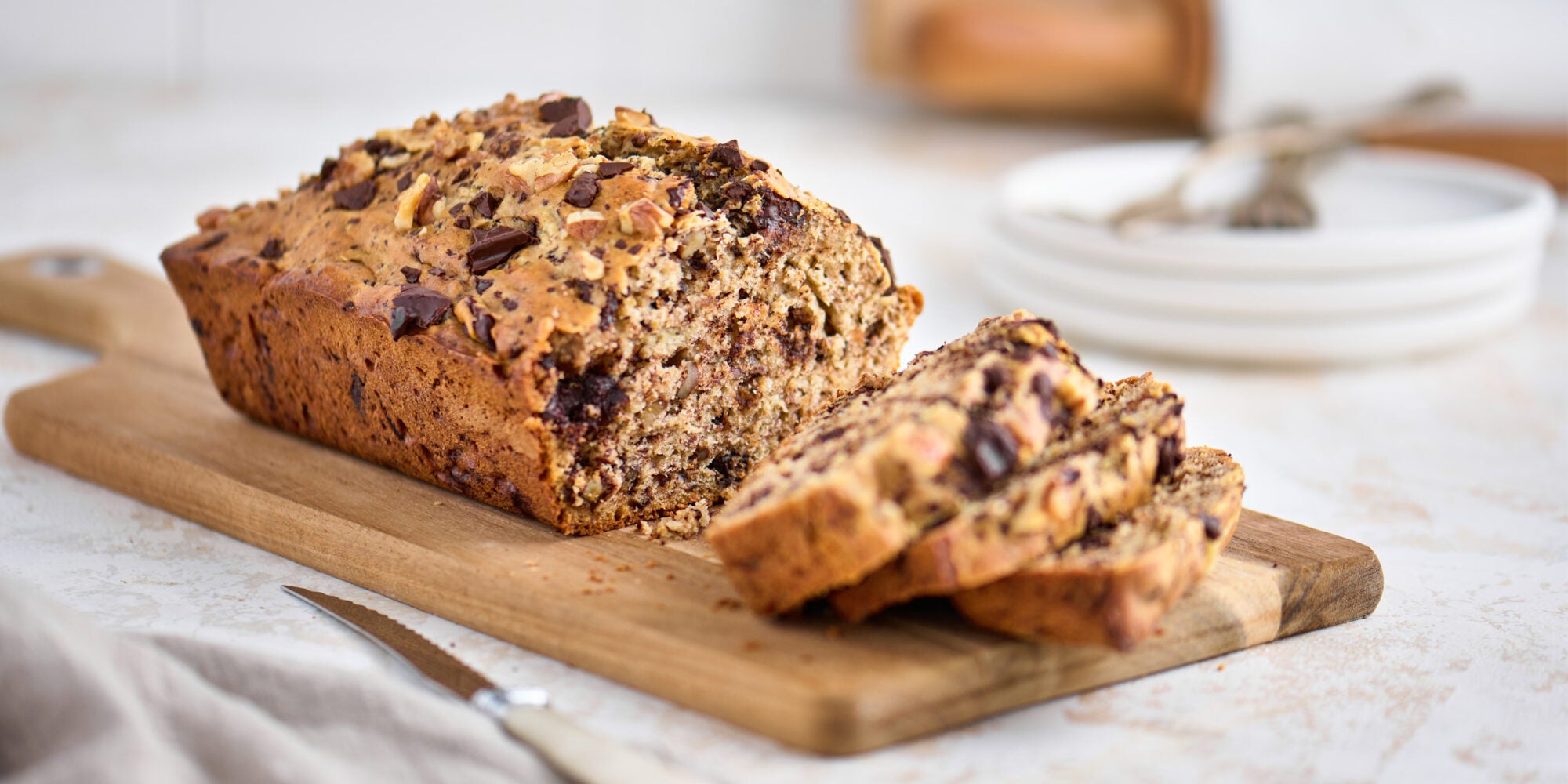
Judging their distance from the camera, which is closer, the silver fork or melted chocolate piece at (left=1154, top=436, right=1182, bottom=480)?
melted chocolate piece at (left=1154, top=436, right=1182, bottom=480)

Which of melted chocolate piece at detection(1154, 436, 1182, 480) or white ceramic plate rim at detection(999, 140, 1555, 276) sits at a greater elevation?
white ceramic plate rim at detection(999, 140, 1555, 276)

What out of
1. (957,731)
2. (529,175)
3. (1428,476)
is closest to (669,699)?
(957,731)

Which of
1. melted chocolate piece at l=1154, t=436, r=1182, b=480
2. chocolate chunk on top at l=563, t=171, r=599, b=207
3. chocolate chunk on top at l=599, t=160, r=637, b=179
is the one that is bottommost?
melted chocolate piece at l=1154, t=436, r=1182, b=480

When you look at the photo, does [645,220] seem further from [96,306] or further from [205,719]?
[96,306]

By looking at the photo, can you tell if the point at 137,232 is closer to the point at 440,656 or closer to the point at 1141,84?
the point at 440,656

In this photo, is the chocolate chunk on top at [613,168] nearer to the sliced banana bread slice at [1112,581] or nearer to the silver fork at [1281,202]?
the sliced banana bread slice at [1112,581]

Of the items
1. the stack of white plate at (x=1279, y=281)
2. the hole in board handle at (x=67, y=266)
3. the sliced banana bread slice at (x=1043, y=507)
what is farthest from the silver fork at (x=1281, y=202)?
the hole in board handle at (x=67, y=266)

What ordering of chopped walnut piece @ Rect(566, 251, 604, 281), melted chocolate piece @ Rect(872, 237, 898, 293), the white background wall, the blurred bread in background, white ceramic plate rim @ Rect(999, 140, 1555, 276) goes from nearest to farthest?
1. chopped walnut piece @ Rect(566, 251, 604, 281)
2. melted chocolate piece @ Rect(872, 237, 898, 293)
3. white ceramic plate rim @ Rect(999, 140, 1555, 276)
4. the blurred bread in background
5. the white background wall

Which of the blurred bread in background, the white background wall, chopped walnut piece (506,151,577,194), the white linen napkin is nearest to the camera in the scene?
the white linen napkin

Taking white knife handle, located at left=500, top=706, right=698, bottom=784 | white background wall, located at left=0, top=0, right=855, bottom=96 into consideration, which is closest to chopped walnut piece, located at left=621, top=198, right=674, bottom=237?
white knife handle, located at left=500, top=706, right=698, bottom=784

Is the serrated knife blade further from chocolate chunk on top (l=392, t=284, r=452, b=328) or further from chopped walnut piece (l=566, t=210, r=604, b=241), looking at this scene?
chopped walnut piece (l=566, t=210, r=604, b=241)
